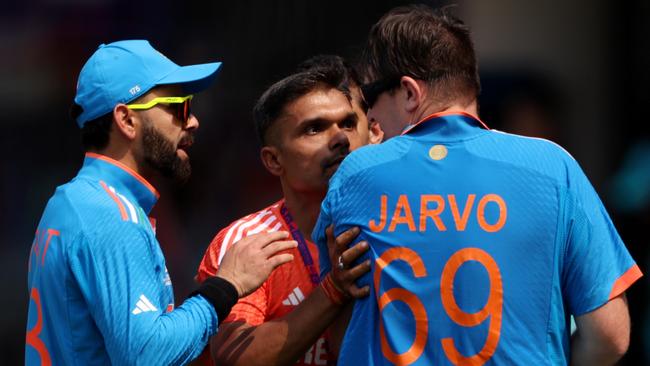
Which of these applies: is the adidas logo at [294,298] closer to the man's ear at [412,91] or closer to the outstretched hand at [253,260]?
the outstretched hand at [253,260]

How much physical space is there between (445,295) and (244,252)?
81 centimetres

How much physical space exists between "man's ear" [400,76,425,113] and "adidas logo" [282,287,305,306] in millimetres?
895

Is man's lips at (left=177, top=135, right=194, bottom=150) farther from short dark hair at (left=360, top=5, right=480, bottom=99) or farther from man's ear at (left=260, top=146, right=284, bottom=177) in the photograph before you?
short dark hair at (left=360, top=5, right=480, bottom=99)

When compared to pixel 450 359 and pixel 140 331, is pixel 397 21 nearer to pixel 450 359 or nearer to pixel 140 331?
pixel 450 359

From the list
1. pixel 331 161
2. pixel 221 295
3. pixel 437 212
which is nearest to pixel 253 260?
pixel 221 295

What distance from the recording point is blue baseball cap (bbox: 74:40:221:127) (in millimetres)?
3436

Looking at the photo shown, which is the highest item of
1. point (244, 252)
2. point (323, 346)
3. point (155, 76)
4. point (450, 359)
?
point (155, 76)

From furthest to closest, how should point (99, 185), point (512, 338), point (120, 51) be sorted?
point (120, 51)
point (99, 185)
point (512, 338)

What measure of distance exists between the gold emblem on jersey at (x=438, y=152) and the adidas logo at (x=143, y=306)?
98cm

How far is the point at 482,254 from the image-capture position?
2.76 m

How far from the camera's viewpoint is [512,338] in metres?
2.73

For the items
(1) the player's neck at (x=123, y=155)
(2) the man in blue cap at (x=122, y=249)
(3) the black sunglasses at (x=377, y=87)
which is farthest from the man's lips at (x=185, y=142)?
(3) the black sunglasses at (x=377, y=87)

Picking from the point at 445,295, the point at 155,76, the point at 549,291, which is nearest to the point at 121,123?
the point at 155,76

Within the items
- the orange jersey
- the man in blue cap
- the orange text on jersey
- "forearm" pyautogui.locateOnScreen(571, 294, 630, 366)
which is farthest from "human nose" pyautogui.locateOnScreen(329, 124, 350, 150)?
"forearm" pyautogui.locateOnScreen(571, 294, 630, 366)
